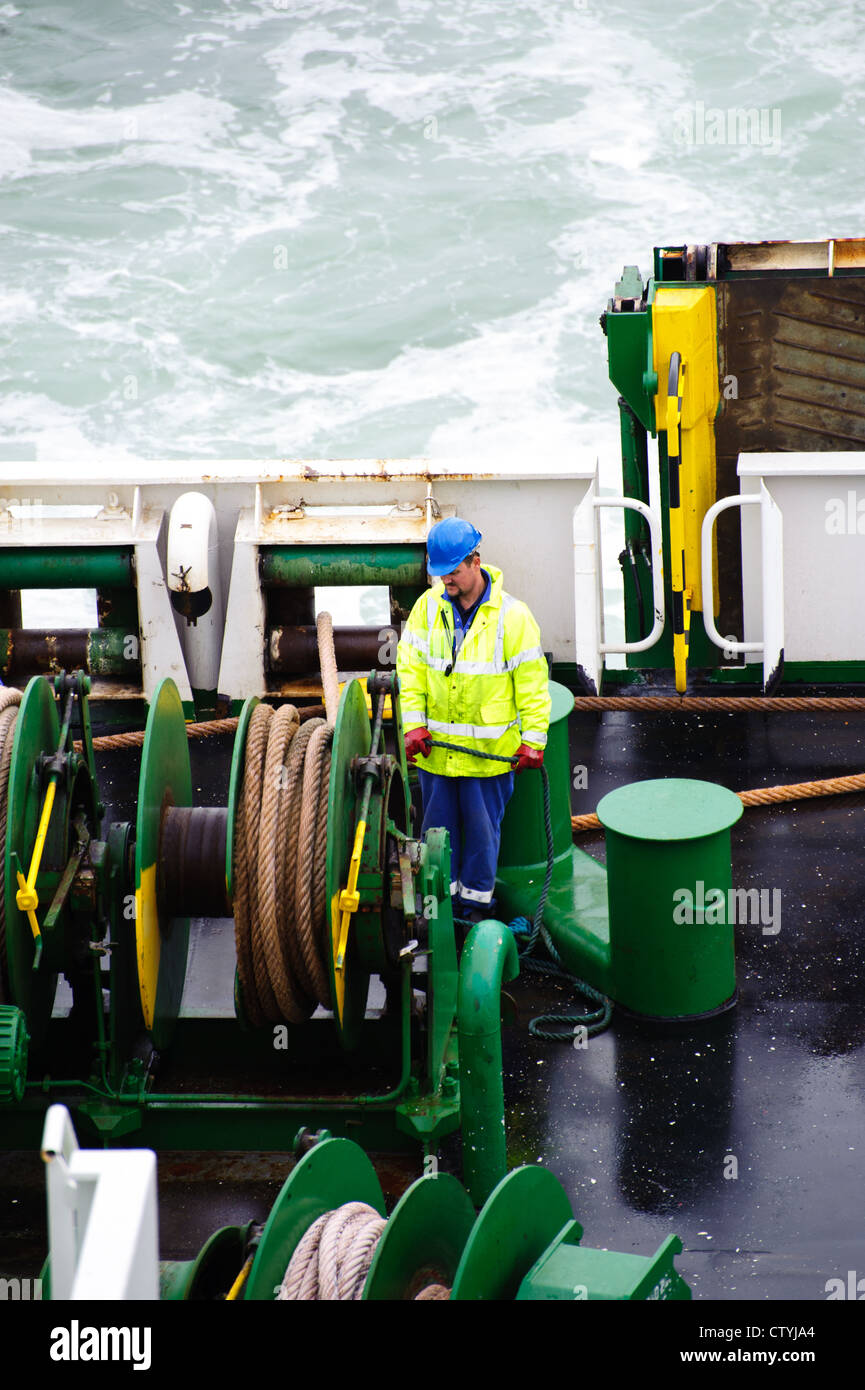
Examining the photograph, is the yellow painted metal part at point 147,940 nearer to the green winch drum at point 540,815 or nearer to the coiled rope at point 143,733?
the green winch drum at point 540,815

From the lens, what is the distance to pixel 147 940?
493 cm

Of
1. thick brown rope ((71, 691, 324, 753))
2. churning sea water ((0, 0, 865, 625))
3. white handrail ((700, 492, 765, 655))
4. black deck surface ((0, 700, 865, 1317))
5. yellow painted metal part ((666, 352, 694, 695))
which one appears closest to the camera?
black deck surface ((0, 700, 865, 1317))

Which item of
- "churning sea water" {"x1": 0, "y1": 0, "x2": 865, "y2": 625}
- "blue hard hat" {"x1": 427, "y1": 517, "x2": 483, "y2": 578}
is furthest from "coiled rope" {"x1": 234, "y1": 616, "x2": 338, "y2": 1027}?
"churning sea water" {"x1": 0, "y1": 0, "x2": 865, "y2": 625}

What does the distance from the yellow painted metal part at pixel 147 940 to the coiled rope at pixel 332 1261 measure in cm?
154

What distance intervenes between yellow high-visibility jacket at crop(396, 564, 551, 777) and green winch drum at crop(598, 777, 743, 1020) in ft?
1.43

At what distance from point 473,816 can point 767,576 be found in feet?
7.93

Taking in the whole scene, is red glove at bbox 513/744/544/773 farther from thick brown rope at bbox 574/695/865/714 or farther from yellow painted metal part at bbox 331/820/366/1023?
thick brown rope at bbox 574/695/865/714

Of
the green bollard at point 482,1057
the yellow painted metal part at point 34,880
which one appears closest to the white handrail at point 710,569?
the green bollard at point 482,1057

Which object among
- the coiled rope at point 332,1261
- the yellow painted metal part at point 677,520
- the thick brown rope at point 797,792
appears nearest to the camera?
the coiled rope at point 332,1261

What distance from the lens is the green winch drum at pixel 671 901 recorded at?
5.53 meters

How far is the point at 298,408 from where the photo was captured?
20.5 meters

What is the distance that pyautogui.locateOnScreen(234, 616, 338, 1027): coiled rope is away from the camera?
16.1 feet
